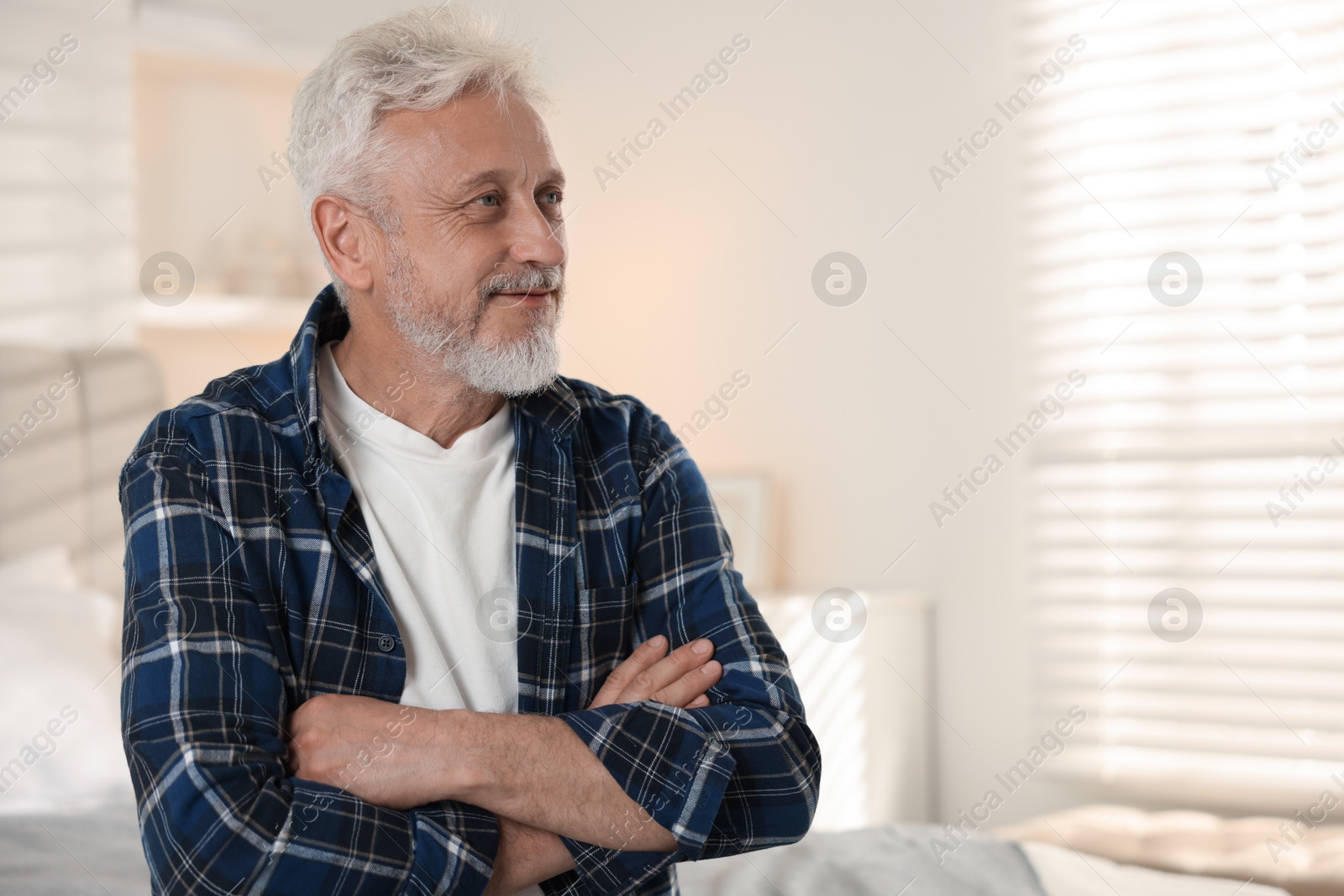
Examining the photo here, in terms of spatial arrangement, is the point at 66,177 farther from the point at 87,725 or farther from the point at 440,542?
the point at 440,542

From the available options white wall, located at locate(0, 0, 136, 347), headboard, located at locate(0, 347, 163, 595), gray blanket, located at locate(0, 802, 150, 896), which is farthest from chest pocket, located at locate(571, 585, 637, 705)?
white wall, located at locate(0, 0, 136, 347)

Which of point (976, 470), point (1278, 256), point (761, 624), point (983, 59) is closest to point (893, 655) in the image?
point (976, 470)

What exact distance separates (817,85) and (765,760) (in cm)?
246

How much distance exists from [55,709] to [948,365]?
223cm

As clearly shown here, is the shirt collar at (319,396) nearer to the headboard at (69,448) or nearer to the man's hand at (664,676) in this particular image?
the man's hand at (664,676)

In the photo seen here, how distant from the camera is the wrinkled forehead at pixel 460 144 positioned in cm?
127

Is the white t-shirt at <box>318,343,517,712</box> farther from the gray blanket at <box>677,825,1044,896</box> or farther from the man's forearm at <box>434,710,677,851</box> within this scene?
the gray blanket at <box>677,825,1044,896</box>

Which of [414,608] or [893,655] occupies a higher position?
[414,608]

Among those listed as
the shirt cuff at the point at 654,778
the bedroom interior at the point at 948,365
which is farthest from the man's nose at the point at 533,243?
the bedroom interior at the point at 948,365

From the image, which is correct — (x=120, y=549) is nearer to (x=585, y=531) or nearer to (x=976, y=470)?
A: (x=585, y=531)

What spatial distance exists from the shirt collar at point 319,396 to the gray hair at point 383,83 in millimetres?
146

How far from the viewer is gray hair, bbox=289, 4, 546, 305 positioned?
4.18 feet

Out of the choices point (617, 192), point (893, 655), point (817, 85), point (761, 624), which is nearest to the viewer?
point (761, 624)

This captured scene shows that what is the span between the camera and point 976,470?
9.62 ft
